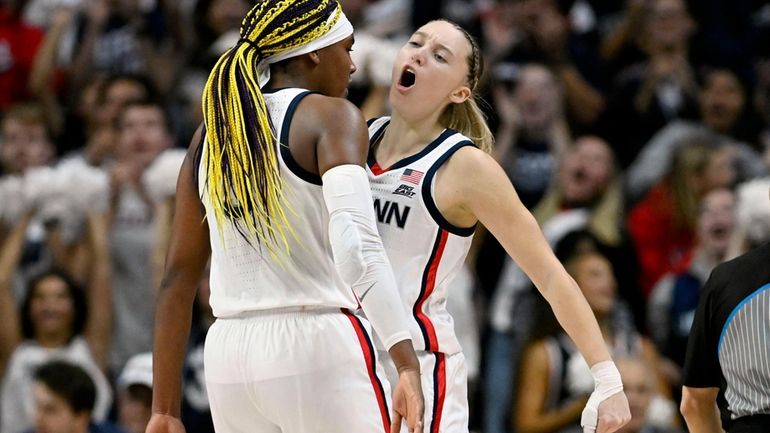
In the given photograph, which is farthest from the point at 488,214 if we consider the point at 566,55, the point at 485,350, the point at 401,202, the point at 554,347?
the point at 566,55

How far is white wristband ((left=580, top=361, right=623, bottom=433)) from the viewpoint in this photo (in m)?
4.27

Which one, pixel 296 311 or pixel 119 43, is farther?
pixel 119 43

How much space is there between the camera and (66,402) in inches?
256

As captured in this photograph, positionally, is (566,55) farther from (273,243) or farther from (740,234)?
(273,243)

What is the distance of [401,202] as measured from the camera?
4.38 m

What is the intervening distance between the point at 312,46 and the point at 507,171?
4566mm

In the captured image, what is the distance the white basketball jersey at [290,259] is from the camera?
3826 mm

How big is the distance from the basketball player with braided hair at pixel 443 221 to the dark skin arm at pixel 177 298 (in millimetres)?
640

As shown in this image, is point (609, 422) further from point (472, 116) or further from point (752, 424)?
point (472, 116)

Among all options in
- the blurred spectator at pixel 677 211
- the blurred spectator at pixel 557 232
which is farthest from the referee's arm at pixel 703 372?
the blurred spectator at pixel 677 211

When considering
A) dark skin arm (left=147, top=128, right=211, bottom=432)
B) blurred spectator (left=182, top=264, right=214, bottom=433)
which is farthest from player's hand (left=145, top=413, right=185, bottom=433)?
blurred spectator (left=182, top=264, right=214, bottom=433)

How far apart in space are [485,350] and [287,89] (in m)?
4.19

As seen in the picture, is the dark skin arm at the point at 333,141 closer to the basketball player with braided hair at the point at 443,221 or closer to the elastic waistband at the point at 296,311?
the elastic waistband at the point at 296,311

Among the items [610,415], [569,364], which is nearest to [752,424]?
[610,415]
